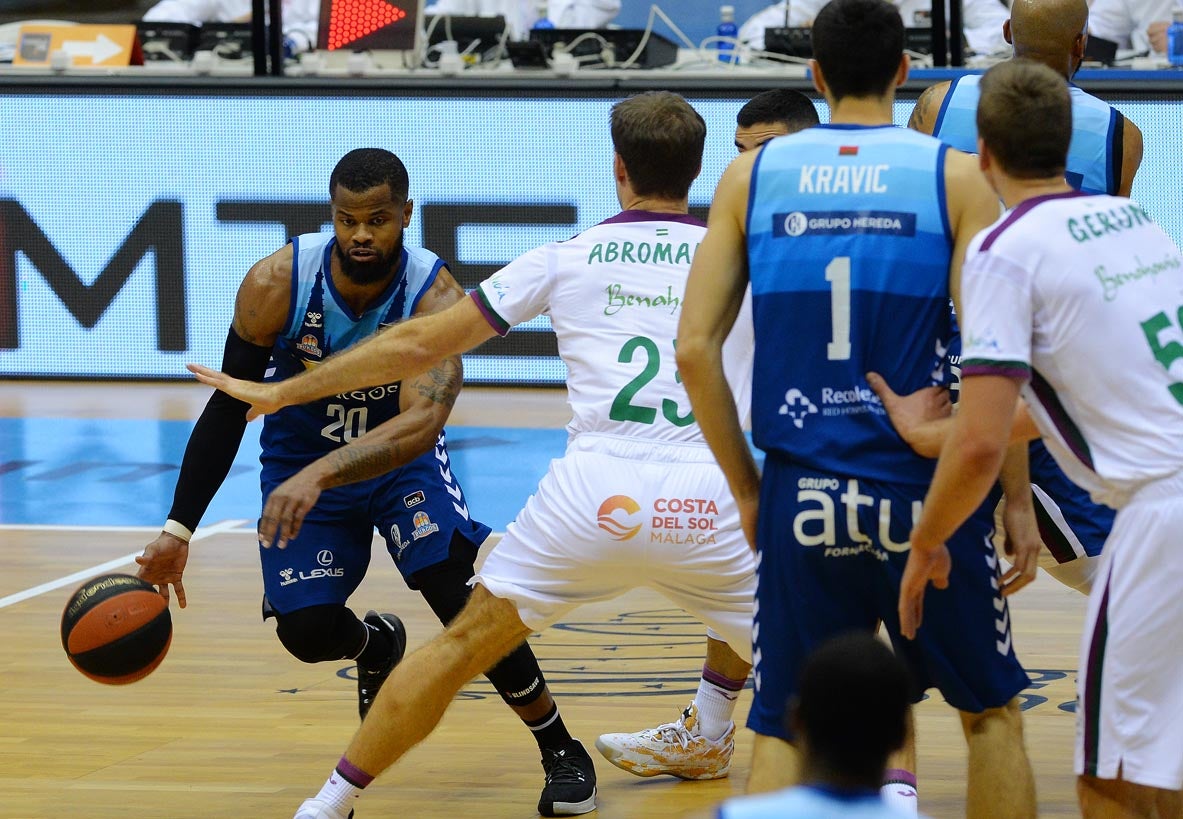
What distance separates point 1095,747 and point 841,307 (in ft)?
3.06

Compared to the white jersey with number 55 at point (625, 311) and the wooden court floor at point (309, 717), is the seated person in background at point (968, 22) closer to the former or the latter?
→ the wooden court floor at point (309, 717)

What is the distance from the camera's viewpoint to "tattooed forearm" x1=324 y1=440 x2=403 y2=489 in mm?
4281

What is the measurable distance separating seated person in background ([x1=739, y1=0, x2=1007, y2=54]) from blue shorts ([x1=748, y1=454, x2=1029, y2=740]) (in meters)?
8.54

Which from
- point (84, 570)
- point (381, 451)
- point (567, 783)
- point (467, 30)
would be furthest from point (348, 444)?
point (467, 30)

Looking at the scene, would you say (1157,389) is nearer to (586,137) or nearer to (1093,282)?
(1093,282)

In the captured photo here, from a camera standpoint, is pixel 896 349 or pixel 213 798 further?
pixel 213 798

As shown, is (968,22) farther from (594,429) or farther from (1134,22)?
(594,429)

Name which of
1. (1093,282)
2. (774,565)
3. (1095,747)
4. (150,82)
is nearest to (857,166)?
(1093,282)

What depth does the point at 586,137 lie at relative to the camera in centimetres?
1141

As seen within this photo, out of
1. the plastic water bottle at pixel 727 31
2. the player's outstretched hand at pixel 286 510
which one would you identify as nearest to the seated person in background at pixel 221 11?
the plastic water bottle at pixel 727 31

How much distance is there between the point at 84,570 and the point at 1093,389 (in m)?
5.47

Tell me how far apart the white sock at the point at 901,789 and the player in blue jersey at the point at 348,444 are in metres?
1.22

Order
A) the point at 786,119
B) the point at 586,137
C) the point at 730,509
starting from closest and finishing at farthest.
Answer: the point at 730,509 < the point at 786,119 < the point at 586,137

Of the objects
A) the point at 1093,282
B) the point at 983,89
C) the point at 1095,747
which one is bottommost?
the point at 1095,747
